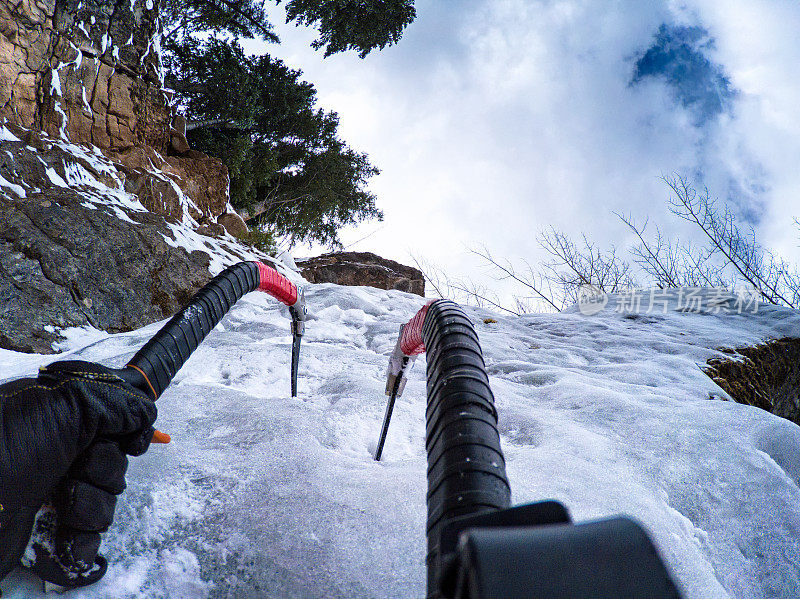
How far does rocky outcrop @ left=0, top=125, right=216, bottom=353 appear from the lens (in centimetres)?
272

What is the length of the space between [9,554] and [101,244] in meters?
3.42

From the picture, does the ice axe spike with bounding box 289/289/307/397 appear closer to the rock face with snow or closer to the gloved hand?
the gloved hand

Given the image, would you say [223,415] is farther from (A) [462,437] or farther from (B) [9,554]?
(A) [462,437]

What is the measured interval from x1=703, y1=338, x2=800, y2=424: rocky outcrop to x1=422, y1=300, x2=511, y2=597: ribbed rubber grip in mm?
2959

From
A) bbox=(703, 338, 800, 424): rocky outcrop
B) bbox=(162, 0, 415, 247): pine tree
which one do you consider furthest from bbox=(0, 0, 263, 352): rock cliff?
bbox=(703, 338, 800, 424): rocky outcrop

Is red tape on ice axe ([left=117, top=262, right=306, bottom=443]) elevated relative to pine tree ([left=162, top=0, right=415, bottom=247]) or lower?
lower

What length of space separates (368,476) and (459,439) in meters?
0.73

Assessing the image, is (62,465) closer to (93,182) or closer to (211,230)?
(93,182)

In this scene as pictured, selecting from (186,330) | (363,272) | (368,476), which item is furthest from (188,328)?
(363,272)

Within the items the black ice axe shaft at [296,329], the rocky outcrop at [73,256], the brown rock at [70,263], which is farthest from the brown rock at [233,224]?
the black ice axe shaft at [296,329]

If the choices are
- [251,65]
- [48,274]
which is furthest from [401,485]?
[251,65]

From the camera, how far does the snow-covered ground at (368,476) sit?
897 millimetres

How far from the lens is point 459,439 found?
62 centimetres

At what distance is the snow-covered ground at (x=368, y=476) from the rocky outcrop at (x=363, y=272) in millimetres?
5414
